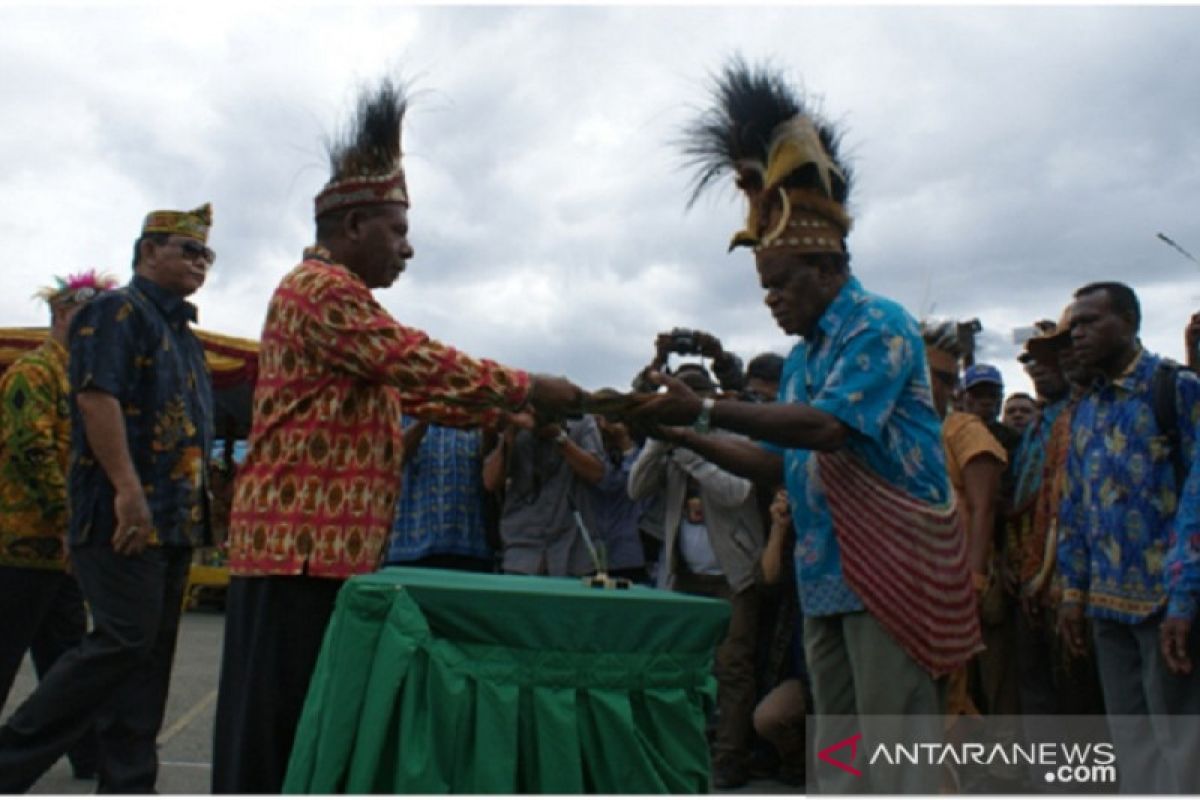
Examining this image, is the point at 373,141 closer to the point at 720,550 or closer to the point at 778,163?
the point at 778,163

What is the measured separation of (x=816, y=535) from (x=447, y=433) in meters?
3.32

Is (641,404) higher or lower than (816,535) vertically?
higher

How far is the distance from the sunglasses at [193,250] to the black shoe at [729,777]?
3.27 meters

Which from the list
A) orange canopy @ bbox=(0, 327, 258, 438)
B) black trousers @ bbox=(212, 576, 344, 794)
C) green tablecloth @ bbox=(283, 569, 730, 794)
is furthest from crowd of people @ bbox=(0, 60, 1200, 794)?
orange canopy @ bbox=(0, 327, 258, 438)

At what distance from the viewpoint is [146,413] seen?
13.7 feet

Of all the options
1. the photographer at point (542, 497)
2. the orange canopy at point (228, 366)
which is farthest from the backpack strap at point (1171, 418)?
the orange canopy at point (228, 366)

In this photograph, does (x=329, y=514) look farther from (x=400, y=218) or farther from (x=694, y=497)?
(x=694, y=497)

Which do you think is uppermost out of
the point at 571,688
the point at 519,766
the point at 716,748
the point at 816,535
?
the point at 816,535

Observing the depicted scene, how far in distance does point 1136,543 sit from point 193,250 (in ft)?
12.1

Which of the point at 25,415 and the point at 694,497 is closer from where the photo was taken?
the point at 25,415

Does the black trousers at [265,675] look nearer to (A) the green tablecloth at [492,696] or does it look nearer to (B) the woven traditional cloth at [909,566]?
(A) the green tablecloth at [492,696]

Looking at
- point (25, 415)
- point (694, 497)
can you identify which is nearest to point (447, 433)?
point (694, 497)

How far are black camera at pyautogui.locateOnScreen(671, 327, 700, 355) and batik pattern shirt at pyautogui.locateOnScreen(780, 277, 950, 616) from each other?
57.7 inches

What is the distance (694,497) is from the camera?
584 centimetres
